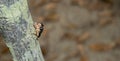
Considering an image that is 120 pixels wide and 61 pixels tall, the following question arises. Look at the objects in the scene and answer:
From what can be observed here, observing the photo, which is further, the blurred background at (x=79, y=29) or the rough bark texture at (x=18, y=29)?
the blurred background at (x=79, y=29)

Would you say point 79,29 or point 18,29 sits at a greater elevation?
Answer: point 18,29

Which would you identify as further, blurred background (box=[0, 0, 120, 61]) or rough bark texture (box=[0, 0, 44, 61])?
blurred background (box=[0, 0, 120, 61])

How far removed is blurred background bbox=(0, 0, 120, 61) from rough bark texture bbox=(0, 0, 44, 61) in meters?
1.57

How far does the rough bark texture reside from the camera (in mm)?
331

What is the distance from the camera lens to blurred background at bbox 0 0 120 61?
2.00 metres

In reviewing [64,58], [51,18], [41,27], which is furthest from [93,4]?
[41,27]

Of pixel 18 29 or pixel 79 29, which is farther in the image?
pixel 79 29

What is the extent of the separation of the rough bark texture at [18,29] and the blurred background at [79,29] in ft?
5.16

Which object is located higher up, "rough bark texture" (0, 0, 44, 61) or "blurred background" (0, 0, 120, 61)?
"rough bark texture" (0, 0, 44, 61)

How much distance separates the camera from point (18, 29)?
34cm

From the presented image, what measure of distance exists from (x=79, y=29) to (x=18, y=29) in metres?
1.80

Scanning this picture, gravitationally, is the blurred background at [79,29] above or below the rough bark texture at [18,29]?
below

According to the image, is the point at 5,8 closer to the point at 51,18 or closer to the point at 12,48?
the point at 12,48

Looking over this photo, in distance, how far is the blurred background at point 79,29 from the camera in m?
2.00
